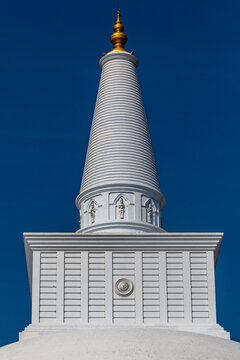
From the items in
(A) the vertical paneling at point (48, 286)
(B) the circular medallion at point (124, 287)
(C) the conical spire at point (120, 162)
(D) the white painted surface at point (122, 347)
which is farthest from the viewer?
(C) the conical spire at point (120, 162)

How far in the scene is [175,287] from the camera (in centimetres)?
3491

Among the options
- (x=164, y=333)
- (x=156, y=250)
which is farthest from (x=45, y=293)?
(x=164, y=333)

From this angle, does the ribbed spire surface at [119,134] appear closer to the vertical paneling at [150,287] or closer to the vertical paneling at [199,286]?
the vertical paneling at [150,287]

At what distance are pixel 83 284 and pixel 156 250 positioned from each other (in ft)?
9.99

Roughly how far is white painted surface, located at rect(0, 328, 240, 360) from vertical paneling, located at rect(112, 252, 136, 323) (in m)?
7.42

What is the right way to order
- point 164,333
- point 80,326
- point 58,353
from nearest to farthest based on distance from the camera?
point 58,353 → point 164,333 → point 80,326

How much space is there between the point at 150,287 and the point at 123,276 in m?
1.08

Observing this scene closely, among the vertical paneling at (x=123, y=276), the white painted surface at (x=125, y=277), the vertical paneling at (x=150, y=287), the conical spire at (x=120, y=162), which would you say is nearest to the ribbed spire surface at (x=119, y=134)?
the conical spire at (x=120, y=162)

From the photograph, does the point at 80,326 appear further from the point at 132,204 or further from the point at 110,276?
the point at 132,204

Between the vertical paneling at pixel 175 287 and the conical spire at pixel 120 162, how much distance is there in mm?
1838

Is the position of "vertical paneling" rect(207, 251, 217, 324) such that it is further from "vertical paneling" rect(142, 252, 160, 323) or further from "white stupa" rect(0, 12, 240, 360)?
"vertical paneling" rect(142, 252, 160, 323)

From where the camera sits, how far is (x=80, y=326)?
33781 mm

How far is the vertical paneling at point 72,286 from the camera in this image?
3425 centimetres

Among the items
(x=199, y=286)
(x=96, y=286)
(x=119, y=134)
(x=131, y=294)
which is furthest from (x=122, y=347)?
(x=119, y=134)
